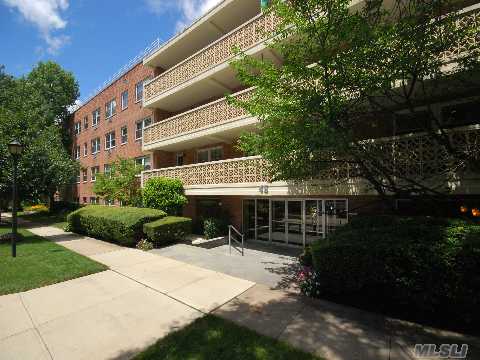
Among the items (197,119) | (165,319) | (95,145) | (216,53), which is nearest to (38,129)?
Answer: (95,145)

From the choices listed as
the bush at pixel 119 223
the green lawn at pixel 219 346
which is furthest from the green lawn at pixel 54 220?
the green lawn at pixel 219 346

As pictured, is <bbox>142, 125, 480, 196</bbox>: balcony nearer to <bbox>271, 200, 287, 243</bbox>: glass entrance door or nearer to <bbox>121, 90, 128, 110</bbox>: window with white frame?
<bbox>271, 200, 287, 243</bbox>: glass entrance door

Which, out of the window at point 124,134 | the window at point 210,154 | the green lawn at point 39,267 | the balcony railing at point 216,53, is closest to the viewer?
the green lawn at point 39,267

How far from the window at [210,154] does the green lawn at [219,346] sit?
11873 millimetres

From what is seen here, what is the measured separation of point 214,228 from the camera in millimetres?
14227

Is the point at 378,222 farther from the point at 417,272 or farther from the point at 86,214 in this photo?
the point at 86,214

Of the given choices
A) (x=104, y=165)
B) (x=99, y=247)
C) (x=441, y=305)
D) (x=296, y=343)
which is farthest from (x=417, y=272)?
(x=104, y=165)

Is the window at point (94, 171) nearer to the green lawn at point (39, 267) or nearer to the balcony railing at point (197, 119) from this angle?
the balcony railing at point (197, 119)

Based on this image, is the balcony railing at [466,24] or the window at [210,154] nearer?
the balcony railing at [466,24]

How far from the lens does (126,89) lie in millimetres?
23719

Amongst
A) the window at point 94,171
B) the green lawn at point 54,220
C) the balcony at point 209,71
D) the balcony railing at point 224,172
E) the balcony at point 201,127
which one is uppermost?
the balcony at point 209,71

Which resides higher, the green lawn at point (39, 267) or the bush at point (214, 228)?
the bush at point (214, 228)

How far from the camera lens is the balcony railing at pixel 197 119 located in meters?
12.8

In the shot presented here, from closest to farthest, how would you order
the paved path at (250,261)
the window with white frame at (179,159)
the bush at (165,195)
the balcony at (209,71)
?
the paved path at (250,261) → the balcony at (209,71) → the bush at (165,195) → the window with white frame at (179,159)
